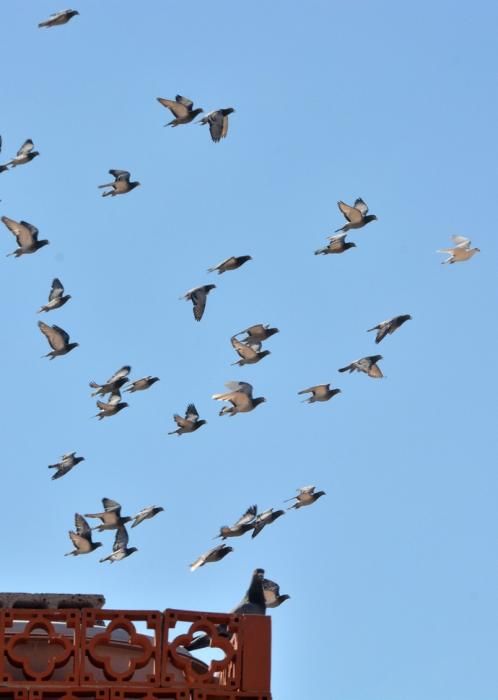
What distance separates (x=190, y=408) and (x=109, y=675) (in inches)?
745

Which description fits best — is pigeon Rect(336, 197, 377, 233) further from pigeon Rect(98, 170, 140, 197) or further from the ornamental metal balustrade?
the ornamental metal balustrade

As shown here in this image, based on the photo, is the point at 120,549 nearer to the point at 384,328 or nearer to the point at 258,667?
the point at 384,328

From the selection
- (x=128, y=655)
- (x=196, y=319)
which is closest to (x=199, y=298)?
(x=196, y=319)

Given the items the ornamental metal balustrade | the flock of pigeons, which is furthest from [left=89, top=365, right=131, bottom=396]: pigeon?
the ornamental metal balustrade

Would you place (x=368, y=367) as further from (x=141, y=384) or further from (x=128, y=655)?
(x=128, y=655)

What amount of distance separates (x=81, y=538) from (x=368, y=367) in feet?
26.9

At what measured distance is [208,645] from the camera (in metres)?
17.2

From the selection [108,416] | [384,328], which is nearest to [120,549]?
[108,416]

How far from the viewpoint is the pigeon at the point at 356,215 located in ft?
116

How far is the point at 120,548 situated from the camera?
29.8 m

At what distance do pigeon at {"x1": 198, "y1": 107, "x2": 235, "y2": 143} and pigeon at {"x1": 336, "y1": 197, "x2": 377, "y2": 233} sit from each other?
122 inches

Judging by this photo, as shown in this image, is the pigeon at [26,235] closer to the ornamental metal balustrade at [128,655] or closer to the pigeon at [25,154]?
the pigeon at [25,154]

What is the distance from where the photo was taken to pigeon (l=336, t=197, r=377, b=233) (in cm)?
3550

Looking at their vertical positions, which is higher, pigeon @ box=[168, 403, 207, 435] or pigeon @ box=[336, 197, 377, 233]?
pigeon @ box=[336, 197, 377, 233]
